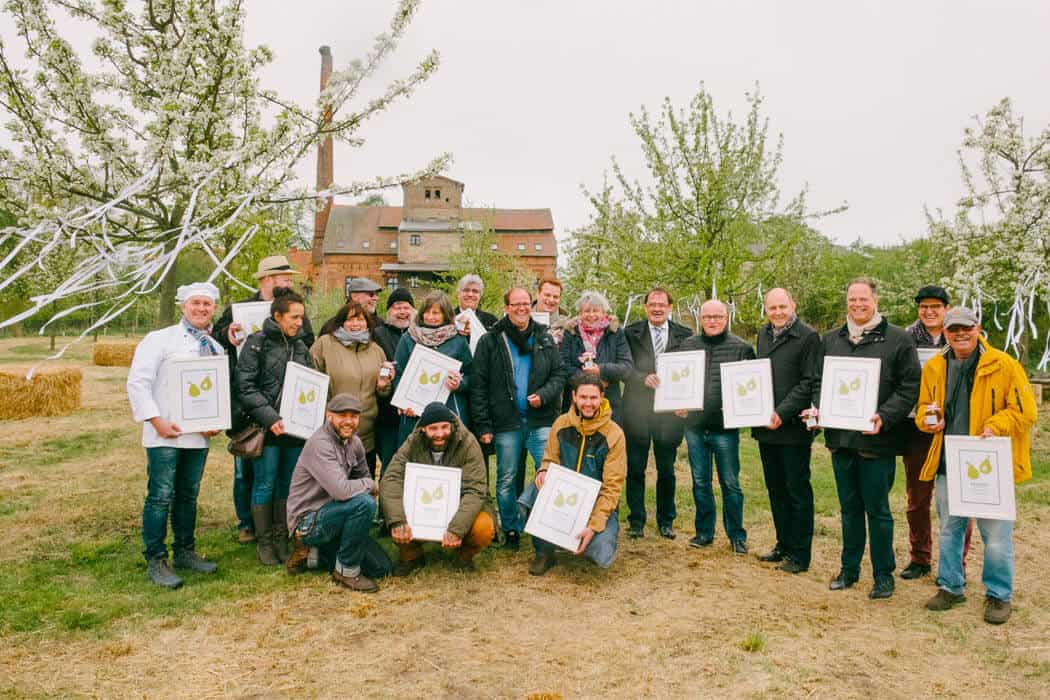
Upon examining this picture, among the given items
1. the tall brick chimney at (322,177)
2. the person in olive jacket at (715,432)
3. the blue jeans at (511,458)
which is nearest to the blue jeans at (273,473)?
the blue jeans at (511,458)

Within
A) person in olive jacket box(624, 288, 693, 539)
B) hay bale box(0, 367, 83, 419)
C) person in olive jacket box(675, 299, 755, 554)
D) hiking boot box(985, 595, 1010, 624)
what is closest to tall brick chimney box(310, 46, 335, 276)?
hay bale box(0, 367, 83, 419)

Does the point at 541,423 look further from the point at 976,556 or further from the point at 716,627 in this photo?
the point at 976,556

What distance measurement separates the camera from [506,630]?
4.75 metres

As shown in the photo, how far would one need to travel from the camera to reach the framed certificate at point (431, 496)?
5641 mm

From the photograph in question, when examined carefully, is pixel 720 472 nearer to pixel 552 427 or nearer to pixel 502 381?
pixel 552 427

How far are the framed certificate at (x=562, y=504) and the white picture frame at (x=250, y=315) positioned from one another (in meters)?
2.80

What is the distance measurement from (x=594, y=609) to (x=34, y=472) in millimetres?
8289

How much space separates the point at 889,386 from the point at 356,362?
424 centimetres

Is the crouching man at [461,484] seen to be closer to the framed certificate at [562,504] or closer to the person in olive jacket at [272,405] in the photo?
the framed certificate at [562,504]

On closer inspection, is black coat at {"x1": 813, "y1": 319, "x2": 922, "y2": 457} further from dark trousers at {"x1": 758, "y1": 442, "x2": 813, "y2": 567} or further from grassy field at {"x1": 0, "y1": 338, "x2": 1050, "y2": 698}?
grassy field at {"x1": 0, "y1": 338, "x2": 1050, "y2": 698}

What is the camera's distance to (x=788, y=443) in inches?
230

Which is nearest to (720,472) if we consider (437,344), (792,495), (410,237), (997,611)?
(792,495)

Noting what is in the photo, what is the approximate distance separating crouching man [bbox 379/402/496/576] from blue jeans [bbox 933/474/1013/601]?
337cm

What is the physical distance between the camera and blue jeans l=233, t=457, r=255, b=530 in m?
6.50
